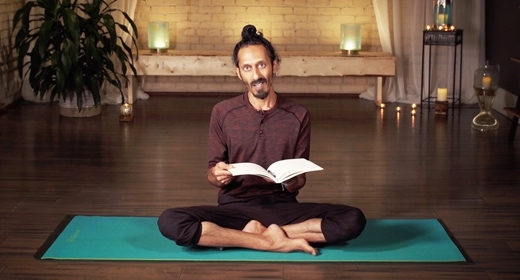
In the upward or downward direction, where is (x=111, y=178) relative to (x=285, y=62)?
downward

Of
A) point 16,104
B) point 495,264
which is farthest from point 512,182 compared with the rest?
point 16,104

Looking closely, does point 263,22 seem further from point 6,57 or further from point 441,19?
point 6,57

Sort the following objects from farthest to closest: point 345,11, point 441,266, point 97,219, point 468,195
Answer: point 345,11 < point 468,195 < point 97,219 < point 441,266

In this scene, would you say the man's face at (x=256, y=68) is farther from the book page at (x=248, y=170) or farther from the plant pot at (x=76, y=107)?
the plant pot at (x=76, y=107)

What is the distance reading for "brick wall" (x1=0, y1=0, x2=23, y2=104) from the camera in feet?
22.7

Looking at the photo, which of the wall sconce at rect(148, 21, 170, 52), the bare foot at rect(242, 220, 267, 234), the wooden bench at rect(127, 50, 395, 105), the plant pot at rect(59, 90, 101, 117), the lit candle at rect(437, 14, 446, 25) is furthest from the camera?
the wall sconce at rect(148, 21, 170, 52)

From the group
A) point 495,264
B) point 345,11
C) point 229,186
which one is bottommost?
point 495,264

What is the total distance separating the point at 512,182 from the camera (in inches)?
186

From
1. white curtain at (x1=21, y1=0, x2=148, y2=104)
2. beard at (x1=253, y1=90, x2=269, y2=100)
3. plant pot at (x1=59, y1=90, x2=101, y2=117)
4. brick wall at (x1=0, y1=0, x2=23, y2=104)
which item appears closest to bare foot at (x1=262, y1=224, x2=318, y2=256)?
beard at (x1=253, y1=90, x2=269, y2=100)

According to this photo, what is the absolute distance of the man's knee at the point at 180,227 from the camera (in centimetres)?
334

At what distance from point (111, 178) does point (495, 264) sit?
2204mm

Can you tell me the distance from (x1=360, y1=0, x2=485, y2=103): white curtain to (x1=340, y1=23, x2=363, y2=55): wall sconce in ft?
0.74

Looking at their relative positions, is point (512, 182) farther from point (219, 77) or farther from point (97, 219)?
point (219, 77)

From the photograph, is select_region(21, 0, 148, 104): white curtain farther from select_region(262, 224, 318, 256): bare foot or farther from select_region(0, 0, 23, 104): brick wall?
select_region(262, 224, 318, 256): bare foot
